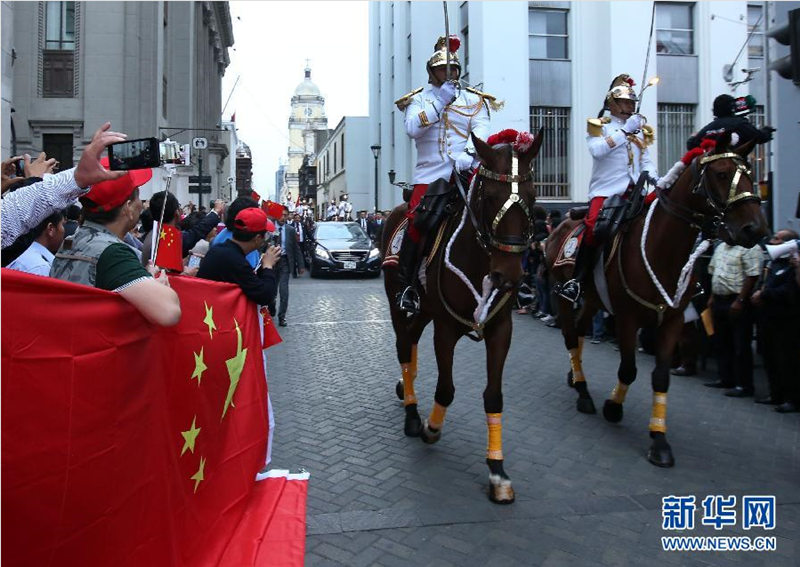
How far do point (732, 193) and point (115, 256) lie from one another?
14.5 ft

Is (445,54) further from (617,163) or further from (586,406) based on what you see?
(586,406)

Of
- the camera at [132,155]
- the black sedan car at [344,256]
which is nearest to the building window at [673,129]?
the black sedan car at [344,256]

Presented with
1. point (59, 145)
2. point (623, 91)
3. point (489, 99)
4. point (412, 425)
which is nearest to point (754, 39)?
point (623, 91)

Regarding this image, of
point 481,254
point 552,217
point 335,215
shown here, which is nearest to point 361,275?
point 552,217

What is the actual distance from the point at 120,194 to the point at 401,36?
109ft

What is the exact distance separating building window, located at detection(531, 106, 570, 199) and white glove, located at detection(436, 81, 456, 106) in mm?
16874

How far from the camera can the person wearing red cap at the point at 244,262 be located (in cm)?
464

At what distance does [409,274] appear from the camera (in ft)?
19.0

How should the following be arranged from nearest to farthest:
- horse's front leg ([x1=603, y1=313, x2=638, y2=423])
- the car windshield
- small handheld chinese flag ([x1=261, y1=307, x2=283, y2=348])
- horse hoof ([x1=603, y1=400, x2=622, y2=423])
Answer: small handheld chinese flag ([x1=261, y1=307, x2=283, y2=348]) < horse's front leg ([x1=603, y1=313, x2=638, y2=423]) < horse hoof ([x1=603, y1=400, x2=622, y2=423]) < the car windshield

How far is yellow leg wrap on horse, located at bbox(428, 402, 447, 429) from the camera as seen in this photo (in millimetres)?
5543

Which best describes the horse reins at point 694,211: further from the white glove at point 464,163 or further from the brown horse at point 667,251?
the white glove at point 464,163

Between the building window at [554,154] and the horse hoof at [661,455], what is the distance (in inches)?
677

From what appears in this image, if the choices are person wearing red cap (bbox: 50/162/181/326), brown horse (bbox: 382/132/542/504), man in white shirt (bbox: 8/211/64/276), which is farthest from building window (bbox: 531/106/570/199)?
person wearing red cap (bbox: 50/162/181/326)

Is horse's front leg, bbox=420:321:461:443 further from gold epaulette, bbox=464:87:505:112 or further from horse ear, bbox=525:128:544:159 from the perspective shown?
gold epaulette, bbox=464:87:505:112
